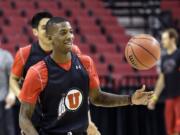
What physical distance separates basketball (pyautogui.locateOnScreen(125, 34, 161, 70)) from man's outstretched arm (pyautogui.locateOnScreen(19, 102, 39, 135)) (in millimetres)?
1130

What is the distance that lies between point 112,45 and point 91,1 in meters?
2.62

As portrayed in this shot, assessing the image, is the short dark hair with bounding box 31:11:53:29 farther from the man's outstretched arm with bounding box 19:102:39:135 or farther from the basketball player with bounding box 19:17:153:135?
the man's outstretched arm with bounding box 19:102:39:135

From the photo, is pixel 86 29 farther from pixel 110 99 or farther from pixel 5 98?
pixel 110 99

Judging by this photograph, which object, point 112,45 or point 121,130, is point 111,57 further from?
point 121,130

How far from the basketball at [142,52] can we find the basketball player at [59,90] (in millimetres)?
537

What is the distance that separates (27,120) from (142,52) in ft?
4.47

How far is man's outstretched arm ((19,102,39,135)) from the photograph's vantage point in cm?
420

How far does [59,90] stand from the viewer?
14.2ft

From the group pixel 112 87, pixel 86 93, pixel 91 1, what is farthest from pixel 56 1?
pixel 86 93

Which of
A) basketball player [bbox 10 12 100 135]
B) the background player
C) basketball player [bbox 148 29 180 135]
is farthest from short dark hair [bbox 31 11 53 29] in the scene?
basketball player [bbox 148 29 180 135]

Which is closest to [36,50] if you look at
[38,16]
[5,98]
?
[38,16]

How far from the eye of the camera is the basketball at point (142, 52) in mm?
5031

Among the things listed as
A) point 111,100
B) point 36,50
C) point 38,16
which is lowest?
point 111,100

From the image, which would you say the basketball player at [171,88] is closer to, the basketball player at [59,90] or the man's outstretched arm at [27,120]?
the basketball player at [59,90]
